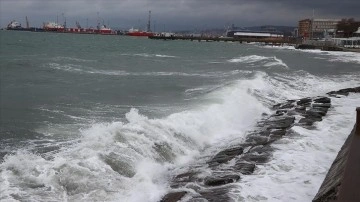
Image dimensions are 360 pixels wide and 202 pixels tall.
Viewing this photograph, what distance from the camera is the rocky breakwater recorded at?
Result: 23.3 ft

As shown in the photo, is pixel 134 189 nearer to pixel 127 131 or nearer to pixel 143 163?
pixel 143 163

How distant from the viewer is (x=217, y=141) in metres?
11.4

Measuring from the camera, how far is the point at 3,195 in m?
6.86

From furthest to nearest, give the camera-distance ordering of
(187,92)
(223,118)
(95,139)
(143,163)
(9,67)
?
(9,67)
(187,92)
(223,118)
(95,139)
(143,163)

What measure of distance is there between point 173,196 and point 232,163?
2245mm

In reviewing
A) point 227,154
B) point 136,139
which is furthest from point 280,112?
point 136,139

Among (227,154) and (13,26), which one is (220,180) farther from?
(13,26)

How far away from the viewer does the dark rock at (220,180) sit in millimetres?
7555

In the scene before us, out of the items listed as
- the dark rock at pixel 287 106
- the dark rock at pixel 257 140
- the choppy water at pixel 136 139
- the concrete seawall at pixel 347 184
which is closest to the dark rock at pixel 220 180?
the choppy water at pixel 136 139

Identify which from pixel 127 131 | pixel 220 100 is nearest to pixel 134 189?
pixel 127 131

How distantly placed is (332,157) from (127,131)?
16.7 ft

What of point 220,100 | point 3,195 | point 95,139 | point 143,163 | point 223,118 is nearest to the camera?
point 3,195

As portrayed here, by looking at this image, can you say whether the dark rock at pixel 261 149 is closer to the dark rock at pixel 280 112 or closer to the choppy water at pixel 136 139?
the choppy water at pixel 136 139

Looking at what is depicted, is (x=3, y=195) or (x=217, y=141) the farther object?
(x=217, y=141)
